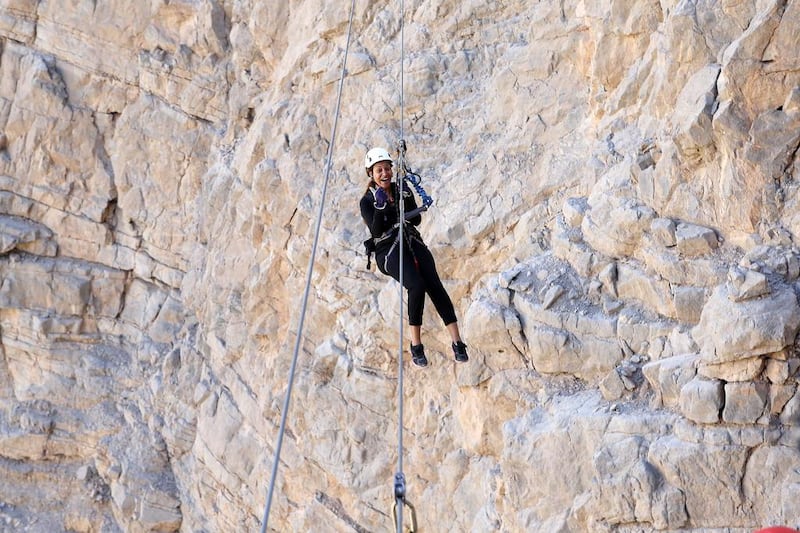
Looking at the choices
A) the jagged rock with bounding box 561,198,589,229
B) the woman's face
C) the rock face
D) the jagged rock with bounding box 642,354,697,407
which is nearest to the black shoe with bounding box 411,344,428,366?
the rock face

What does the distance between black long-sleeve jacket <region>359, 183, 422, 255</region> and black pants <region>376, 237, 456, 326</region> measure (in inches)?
5.3

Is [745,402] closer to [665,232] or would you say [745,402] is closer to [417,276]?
[665,232]

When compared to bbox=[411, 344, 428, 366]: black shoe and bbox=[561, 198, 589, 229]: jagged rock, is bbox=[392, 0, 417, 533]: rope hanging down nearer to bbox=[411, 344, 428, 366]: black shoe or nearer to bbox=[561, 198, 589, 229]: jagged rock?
bbox=[411, 344, 428, 366]: black shoe

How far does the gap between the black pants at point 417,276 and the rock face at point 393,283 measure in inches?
23.2

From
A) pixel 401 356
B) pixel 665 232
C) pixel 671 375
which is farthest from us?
pixel 665 232

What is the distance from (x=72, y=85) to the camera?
18.9 m

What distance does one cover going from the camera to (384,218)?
9.47 m

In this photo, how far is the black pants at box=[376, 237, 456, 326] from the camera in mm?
9445

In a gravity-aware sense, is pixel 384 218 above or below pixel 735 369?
above

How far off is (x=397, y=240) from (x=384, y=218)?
28 cm

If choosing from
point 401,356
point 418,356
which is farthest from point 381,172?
point 401,356

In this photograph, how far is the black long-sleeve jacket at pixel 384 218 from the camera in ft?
30.9

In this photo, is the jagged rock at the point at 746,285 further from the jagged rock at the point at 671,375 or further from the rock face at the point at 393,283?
the jagged rock at the point at 671,375

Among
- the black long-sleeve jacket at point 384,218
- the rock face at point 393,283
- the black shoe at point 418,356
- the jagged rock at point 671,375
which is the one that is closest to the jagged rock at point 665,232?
the rock face at point 393,283
